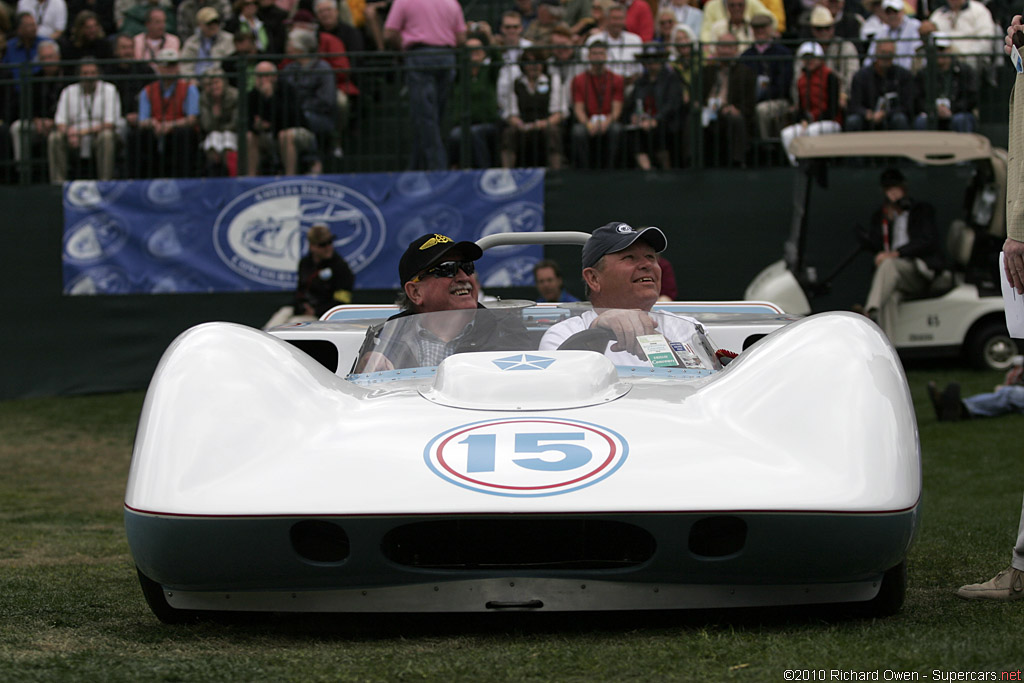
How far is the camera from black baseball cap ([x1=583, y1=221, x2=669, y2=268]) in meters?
4.95

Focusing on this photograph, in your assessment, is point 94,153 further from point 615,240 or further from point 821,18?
point 615,240

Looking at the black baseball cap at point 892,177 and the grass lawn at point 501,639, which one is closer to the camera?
the grass lawn at point 501,639

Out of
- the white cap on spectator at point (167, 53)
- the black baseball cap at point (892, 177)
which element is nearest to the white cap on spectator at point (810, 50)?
the black baseball cap at point (892, 177)

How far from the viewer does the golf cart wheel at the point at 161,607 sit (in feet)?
12.0

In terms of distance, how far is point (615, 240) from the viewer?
501 cm

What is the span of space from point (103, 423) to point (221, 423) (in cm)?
764

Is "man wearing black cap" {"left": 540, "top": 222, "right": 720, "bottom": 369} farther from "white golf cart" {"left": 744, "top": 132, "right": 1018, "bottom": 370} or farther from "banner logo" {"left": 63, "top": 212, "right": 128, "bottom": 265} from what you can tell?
"banner logo" {"left": 63, "top": 212, "right": 128, "bottom": 265}

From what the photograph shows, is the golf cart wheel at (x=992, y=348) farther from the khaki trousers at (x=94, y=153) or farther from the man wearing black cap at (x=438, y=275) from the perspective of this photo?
the khaki trousers at (x=94, y=153)

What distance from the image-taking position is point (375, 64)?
504 inches

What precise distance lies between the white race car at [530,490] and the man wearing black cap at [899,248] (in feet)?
24.4

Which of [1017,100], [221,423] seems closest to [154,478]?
[221,423]

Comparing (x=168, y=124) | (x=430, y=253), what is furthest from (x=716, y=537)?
(x=168, y=124)

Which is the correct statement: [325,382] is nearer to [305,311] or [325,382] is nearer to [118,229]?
[305,311]

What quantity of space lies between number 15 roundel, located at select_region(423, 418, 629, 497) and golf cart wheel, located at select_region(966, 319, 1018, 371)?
842 centimetres
